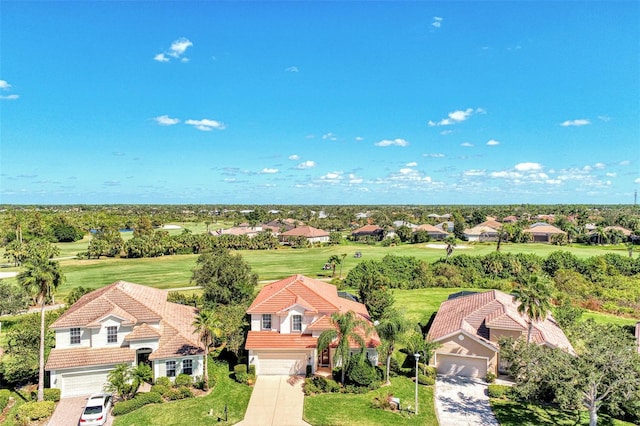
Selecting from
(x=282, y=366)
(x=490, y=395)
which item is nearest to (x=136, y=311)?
(x=282, y=366)

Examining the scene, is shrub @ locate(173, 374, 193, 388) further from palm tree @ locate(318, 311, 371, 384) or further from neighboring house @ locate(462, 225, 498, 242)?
neighboring house @ locate(462, 225, 498, 242)

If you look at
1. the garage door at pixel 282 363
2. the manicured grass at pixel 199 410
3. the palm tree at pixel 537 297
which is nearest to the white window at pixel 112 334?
the manicured grass at pixel 199 410

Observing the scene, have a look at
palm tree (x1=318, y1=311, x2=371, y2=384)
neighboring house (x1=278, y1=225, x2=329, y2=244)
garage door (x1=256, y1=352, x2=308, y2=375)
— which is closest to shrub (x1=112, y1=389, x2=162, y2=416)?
garage door (x1=256, y1=352, x2=308, y2=375)

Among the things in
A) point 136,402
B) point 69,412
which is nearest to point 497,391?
point 136,402

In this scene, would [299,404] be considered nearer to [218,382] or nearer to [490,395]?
[218,382]

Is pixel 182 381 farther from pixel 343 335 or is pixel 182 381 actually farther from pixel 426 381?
pixel 426 381
